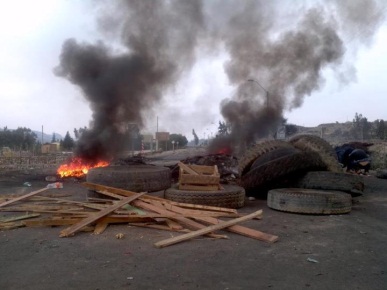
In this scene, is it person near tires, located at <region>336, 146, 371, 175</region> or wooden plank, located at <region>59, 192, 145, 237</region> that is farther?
person near tires, located at <region>336, 146, 371, 175</region>

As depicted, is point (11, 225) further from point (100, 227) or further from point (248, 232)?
point (248, 232)

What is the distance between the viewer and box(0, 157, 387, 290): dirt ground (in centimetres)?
344

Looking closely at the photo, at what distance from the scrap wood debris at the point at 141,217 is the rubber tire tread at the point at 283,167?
94.1 inches

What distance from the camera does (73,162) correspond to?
16.8m

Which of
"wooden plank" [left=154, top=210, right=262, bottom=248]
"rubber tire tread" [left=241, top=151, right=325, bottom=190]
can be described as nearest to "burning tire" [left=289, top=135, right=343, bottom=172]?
"rubber tire tread" [left=241, top=151, right=325, bottom=190]

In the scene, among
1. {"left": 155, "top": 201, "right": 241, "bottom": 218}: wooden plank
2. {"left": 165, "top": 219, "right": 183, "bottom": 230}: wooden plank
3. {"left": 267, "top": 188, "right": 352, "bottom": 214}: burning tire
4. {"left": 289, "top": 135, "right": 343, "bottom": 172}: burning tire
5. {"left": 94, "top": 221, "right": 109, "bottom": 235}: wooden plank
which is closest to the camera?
{"left": 94, "top": 221, "right": 109, "bottom": 235}: wooden plank

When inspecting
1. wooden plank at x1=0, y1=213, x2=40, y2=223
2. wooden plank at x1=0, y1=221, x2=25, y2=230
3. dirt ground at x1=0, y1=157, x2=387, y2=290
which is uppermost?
wooden plank at x1=0, y1=213, x2=40, y2=223

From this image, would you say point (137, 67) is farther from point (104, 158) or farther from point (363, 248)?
point (363, 248)

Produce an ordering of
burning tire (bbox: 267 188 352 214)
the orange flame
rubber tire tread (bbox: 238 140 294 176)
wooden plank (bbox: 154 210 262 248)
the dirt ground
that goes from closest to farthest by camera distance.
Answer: the dirt ground → wooden plank (bbox: 154 210 262 248) → burning tire (bbox: 267 188 352 214) → rubber tire tread (bbox: 238 140 294 176) → the orange flame

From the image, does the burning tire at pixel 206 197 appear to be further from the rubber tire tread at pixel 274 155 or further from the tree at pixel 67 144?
the tree at pixel 67 144

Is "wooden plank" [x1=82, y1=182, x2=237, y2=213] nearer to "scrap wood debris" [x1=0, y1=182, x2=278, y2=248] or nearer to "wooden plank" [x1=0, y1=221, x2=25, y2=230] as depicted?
"scrap wood debris" [x1=0, y1=182, x2=278, y2=248]

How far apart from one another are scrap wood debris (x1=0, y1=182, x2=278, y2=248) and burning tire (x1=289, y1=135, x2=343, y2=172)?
471 centimetres

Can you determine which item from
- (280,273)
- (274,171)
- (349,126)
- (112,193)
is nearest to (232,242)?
(280,273)

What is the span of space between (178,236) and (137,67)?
16.2 metres
